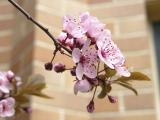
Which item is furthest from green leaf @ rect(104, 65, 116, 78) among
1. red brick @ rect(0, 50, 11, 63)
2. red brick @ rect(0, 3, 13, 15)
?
red brick @ rect(0, 3, 13, 15)

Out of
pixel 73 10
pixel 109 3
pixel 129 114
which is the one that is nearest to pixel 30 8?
pixel 73 10

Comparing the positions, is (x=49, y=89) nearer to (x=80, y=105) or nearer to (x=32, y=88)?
(x=80, y=105)

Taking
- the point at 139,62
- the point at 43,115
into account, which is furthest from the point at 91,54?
the point at 139,62

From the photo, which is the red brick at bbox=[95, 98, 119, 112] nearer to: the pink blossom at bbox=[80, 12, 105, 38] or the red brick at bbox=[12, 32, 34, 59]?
the red brick at bbox=[12, 32, 34, 59]

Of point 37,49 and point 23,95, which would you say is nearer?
point 23,95

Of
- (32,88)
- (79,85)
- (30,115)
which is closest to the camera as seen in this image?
(79,85)

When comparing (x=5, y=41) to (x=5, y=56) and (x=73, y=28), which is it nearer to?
(x=5, y=56)

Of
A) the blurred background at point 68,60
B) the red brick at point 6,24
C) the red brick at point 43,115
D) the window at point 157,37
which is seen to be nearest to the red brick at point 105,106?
the blurred background at point 68,60
